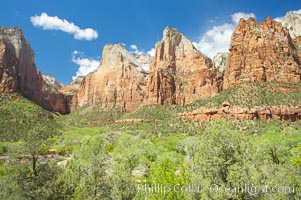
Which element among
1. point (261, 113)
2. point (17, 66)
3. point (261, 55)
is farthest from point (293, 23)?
point (17, 66)

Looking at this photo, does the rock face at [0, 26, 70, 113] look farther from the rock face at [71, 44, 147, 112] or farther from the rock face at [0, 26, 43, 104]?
the rock face at [71, 44, 147, 112]

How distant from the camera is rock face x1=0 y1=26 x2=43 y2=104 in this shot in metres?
133

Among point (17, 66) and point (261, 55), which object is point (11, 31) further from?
point (261, 55)

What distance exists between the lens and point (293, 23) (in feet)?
579

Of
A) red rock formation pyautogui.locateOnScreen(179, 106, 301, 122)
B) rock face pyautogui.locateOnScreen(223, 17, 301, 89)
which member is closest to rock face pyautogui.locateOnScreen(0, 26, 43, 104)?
red rock formation pyautogui.locateOnScreen(179, 106, 301, 122)

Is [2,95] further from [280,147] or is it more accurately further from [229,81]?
[280,147]

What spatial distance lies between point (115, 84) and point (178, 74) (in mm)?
43105

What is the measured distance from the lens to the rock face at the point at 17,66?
133 meters

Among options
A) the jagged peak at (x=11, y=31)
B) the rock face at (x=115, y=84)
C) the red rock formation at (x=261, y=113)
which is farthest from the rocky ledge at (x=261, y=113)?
the jagged peak at (x=11, y=31)

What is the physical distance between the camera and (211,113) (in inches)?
3622

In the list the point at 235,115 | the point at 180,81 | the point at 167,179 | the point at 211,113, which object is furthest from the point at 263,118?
the point at 180,81

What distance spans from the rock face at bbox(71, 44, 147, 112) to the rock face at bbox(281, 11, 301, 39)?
3673 inches

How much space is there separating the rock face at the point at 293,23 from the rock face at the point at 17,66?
153 m

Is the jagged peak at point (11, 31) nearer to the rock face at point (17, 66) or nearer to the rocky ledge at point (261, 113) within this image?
the rock face at point (17, 66)
